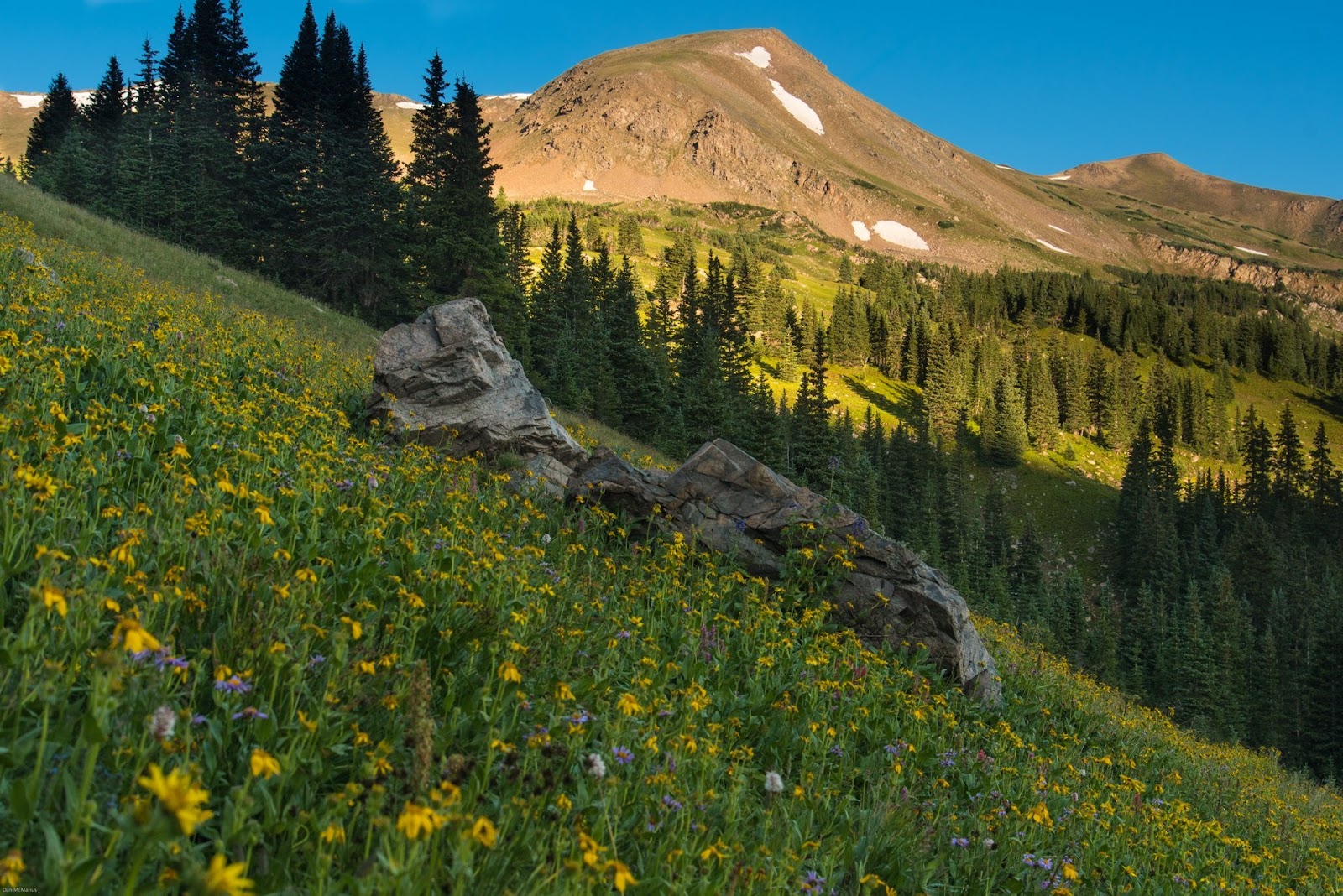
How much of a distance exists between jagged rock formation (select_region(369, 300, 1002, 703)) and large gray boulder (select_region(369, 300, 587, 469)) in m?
0.02

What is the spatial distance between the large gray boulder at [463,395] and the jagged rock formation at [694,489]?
22mm

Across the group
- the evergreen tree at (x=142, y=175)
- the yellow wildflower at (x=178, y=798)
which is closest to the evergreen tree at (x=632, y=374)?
the evergreen tree at (x=142, y=175)

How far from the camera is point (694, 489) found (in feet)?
37.4

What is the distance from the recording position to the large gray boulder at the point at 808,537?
32.6 feet

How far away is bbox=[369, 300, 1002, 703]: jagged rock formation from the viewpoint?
33.1 feet

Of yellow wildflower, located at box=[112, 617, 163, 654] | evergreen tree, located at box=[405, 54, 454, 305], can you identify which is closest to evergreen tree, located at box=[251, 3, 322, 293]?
evergreen tree, located at box=[405, 54, 454, 305]

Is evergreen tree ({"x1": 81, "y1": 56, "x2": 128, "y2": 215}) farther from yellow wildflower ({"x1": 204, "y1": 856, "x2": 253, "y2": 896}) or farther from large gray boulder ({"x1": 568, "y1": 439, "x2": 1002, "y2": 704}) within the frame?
yellow wildflower ({"x1": 204, "y1": 856, "x2": 253, "y2": 896})

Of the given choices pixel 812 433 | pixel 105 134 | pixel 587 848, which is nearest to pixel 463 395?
pixel 587 848

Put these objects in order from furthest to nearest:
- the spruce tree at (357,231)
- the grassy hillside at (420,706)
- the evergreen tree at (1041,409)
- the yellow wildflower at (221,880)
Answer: the evergreen tree at (1041,409), the spruce tree at (357,231), the grassy hillside at (420,706), the yellow wildflower at (221,880)

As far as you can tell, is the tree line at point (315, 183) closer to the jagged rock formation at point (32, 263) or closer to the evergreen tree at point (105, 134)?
the evergreen tree at point (105, 134)

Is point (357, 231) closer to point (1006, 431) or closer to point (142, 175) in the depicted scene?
point (142, 175)

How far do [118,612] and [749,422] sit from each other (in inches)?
2320

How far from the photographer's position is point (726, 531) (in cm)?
1058

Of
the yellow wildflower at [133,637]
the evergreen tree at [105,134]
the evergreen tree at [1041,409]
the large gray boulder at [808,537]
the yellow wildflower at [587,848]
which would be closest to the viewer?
the yellow wildflower at [133,637]
